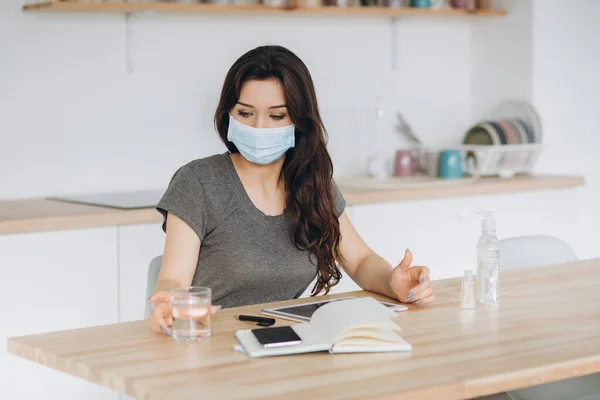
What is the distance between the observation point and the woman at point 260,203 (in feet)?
7.36

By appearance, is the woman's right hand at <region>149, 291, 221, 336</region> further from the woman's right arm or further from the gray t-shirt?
the gray t-shirt

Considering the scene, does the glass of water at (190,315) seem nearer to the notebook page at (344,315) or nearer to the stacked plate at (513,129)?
the notebook page at (344,315)

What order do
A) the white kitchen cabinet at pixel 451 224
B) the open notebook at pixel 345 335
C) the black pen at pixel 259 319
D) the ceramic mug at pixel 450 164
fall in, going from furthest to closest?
1. the ceramic mug at pixel 450 164
2. the white kitchen cabinet at pixel 451 224
3. the black pen at pixel 259 319
4. the open notebook at pixel 345 335

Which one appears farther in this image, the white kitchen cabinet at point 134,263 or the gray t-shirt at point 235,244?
the white kitchen cabinet at point 134,263

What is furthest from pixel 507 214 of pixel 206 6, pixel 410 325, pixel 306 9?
pixel 410 325

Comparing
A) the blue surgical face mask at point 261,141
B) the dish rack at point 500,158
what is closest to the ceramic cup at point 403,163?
the dish rack at point 500,158

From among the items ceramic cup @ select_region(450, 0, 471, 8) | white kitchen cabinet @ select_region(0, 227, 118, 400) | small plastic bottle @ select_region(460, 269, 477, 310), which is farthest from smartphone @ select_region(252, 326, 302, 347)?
ceramic cup @ select_region(450, 0, 471, 8)

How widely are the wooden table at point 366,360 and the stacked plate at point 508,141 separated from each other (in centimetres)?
201

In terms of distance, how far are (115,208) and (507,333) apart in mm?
1610

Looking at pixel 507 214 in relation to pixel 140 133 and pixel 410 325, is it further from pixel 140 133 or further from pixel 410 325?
pixel 410 325

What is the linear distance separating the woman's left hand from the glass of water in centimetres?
51

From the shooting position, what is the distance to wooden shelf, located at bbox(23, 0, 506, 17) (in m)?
3.26

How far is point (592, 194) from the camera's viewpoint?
436 centimetres

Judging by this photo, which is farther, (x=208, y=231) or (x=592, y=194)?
(x=592, y=194)
